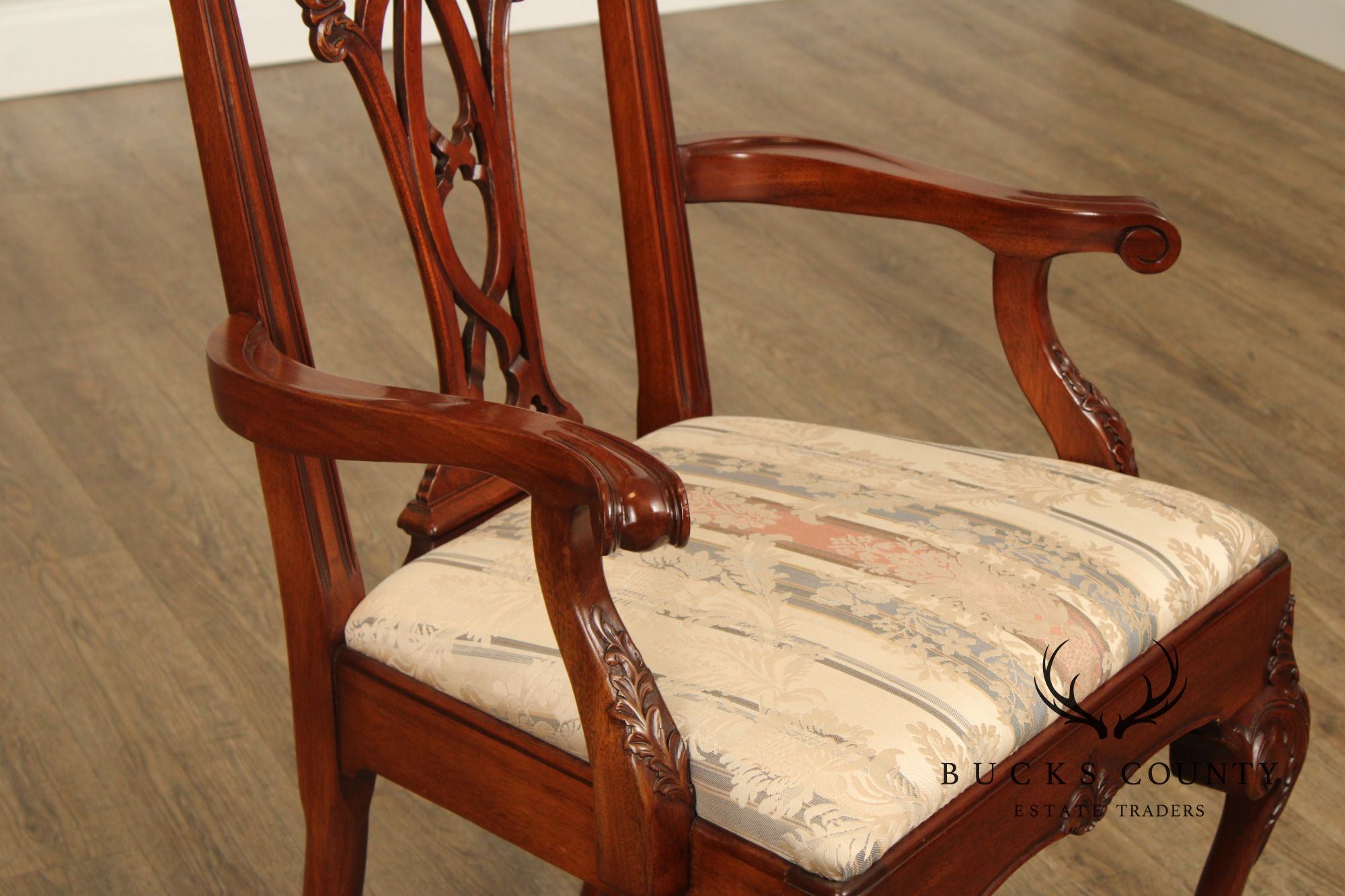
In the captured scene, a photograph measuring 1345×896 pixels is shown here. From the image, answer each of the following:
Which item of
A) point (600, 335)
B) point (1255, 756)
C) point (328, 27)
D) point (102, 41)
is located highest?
point (328, 27)

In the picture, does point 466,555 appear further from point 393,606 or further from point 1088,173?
point 1088,173

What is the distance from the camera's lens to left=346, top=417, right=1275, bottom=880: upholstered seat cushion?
0.81 metres

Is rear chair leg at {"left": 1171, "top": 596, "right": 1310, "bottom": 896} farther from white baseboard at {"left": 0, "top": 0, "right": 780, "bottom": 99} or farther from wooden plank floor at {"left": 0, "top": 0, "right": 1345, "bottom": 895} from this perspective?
white baseboard at {"left": 0, "top": 0, "right": 780, "bottom": 99}

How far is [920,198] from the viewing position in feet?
Result: 3.72

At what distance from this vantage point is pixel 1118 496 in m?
1.04

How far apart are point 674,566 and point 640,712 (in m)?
0.18

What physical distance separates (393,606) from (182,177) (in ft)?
7.60

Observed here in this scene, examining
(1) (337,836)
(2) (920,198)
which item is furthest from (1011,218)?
(1) (337,836)

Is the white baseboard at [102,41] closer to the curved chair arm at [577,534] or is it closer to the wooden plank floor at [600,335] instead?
the wooden plank floor at [600,335]

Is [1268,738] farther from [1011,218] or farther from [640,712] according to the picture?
[640,712]

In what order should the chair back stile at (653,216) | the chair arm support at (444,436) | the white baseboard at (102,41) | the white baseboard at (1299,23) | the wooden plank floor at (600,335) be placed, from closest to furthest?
Answer: the chair arm support at (444,436), the chair back stile at (653,216), the wooden plank floor at (600,335), the white baseboard at (102,41), the white baseboard at (1299,23)

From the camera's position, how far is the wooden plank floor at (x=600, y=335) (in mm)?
1506

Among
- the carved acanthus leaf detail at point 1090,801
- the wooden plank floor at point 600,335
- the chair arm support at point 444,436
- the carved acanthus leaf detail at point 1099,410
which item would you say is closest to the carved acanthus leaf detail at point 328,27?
the chair arm support at point 444,436

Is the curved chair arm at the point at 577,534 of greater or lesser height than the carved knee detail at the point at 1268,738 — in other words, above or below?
above
